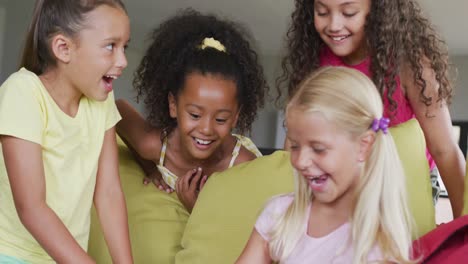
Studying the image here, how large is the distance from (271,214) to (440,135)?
65cm

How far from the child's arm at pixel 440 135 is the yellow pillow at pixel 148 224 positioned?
2.27 feet

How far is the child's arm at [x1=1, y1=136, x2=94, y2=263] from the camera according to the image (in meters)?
1.29

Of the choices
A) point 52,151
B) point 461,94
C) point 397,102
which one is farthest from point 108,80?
point 461,94

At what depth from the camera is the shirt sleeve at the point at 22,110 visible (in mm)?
1286

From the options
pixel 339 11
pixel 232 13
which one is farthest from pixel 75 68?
pixel 232 13

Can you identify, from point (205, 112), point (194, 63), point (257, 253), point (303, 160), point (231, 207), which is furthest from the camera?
point (194, 63)

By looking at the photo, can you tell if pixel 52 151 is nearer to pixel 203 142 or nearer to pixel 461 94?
pixel 203 142

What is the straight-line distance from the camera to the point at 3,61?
661cm

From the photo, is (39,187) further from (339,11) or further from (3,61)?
(3,61)

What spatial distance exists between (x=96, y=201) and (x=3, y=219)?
218mm

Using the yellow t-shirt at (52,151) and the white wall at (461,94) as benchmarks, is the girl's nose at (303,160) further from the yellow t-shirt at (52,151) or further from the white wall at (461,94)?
the white wall at (461,94)

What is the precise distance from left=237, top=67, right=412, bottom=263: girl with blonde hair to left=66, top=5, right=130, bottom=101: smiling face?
0.43m

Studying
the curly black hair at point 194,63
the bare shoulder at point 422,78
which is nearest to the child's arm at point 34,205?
the curly black hair at point 194,63

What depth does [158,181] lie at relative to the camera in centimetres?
190
